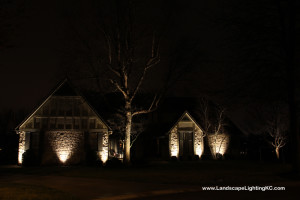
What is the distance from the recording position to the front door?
37.6 meters

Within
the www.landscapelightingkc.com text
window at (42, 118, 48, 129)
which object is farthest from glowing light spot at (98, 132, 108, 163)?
the www.landscapelightingkc.com text

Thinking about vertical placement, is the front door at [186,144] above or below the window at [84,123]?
below

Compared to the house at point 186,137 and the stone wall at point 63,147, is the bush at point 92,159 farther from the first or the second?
the house at point 186,137

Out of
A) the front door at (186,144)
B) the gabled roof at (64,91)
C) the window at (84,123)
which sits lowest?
the front door at (186,144)

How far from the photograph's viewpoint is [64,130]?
30.9m

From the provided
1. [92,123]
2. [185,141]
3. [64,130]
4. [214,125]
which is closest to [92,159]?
[92,123]

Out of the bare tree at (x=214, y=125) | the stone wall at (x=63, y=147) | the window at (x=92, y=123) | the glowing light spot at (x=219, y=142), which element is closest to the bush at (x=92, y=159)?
the stone wall at (x=63, y=147)

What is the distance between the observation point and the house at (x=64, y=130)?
3045cm

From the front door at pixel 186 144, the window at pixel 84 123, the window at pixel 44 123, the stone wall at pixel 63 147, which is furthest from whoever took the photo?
the front door at pixel 186 144

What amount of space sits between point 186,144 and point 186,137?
78cm

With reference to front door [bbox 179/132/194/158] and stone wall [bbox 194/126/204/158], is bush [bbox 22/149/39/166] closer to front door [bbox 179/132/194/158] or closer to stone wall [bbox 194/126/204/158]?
front door [bbox 179/132/194/158]

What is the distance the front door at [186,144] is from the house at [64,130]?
9643 mm

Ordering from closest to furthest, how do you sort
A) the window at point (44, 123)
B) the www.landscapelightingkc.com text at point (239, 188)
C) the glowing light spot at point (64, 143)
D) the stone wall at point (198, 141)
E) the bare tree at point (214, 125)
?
the www.landscapelightingkc.com text at point (239, 188) → the glowing light spot at point (64, 143) → the window at point (44, 123) → the stone wall at point (198, 141) → the bare tree at point (214, 125)

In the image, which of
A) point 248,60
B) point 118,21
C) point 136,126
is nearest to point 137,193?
point 248,60
